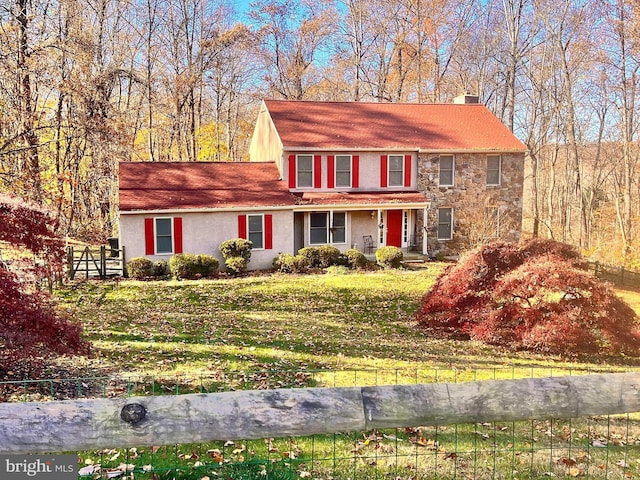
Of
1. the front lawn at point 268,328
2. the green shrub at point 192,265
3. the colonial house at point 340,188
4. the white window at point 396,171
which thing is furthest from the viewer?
the white window at point 396,171

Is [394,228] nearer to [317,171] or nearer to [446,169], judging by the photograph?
[446,169]

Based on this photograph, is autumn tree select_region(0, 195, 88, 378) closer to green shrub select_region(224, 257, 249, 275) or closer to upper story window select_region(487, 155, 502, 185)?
green shrub select_region(224, 257, 249, 275)

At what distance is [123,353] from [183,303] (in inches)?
205

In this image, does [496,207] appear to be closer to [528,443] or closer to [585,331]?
[585,331]

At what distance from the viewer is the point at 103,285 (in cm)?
1703

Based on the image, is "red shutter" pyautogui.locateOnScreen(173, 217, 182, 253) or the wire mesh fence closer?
the wire mesh fence

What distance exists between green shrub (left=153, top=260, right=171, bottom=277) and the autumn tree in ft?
34.7

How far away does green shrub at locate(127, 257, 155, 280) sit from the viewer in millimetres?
18609

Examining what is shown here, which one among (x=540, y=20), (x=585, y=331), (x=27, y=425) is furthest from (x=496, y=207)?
(x=27, y=425)

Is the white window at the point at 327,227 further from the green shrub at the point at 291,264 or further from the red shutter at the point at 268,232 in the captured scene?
the green shrub at the point at 291,264

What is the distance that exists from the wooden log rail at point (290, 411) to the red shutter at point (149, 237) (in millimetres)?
17858

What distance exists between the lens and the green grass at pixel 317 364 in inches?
184

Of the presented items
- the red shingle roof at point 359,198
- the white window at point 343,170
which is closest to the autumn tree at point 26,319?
the red shingle roof at point 359,198

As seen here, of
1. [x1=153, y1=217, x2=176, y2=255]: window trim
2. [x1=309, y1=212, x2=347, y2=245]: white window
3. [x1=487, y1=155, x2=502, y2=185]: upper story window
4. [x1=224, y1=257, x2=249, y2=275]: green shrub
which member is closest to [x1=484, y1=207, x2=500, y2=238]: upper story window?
[x1=487, y1=155, x2=502, y2=185]: upper story window
